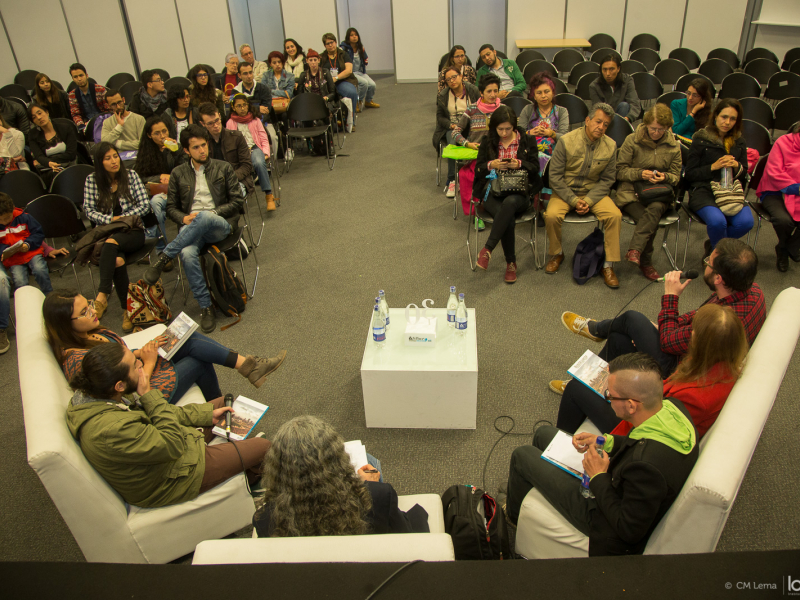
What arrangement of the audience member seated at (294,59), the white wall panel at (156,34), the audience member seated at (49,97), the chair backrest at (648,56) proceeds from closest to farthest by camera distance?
the audience member seated at (49,97) < the audience member seated at (294,59) < the chair backrest at (648,56) < the white wall panel at (156,34)

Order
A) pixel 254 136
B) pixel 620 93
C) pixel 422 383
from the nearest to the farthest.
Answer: pixel 422 383 < pixel 254 136 < pixel 620 93

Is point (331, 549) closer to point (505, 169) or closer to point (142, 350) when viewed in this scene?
point (142, 350)

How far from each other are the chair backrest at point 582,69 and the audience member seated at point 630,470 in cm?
671

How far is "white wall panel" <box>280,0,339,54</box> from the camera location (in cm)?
1020

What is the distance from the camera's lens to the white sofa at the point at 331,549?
1569 millimetres

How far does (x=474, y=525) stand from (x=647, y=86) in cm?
688

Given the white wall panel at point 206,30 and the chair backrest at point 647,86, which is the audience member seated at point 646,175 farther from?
the white wall panel at point 206,30

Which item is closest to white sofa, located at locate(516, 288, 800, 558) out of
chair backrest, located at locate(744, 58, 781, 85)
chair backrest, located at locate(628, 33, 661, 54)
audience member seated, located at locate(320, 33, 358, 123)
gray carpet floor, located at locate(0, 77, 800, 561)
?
gray carpet floor, located at locate(0, 77, 800, 561)

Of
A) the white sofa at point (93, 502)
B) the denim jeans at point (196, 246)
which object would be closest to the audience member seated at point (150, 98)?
the denim jeans at point (196, 246)

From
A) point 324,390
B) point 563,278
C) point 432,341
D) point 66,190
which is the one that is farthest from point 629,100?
point 66,190

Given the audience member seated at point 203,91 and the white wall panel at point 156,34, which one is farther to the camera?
the white wall panel at point 156,34

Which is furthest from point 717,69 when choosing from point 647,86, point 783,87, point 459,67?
point 459,67

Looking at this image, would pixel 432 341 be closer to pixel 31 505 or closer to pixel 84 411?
pixel 84 411

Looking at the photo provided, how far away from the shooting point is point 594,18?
9.86m
